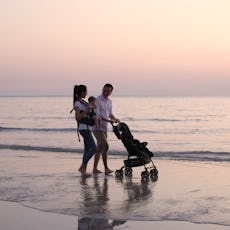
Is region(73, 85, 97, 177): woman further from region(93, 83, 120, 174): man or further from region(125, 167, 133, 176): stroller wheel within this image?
region(125, 167, 133, 176): stroller wheel

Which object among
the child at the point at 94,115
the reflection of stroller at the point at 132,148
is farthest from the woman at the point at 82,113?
the reflection of stroller at the point at 132,148

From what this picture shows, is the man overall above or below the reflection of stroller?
above

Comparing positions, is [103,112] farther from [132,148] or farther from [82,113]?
[132,148]

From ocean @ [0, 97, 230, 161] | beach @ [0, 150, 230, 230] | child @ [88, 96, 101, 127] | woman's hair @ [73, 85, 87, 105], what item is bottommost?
ocean @ [0, 97, 230, 161]

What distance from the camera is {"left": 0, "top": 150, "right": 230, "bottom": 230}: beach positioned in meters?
5.83

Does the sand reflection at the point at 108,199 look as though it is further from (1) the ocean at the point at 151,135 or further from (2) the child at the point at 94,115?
(1) the ocean at the point at 151,135

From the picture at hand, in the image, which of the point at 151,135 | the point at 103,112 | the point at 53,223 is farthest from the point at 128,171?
the point at 151,135

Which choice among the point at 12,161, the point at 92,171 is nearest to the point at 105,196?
the point at 92,171

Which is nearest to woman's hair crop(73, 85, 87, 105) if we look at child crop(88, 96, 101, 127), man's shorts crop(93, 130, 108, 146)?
child crop(88, 96, 101, 127)

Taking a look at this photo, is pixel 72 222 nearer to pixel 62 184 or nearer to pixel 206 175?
pixel 62 184

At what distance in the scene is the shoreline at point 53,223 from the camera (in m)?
5.58

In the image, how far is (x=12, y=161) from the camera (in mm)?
12188

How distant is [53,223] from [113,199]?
1603 millimetres

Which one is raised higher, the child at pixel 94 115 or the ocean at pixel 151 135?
the child at pixel 94 115
